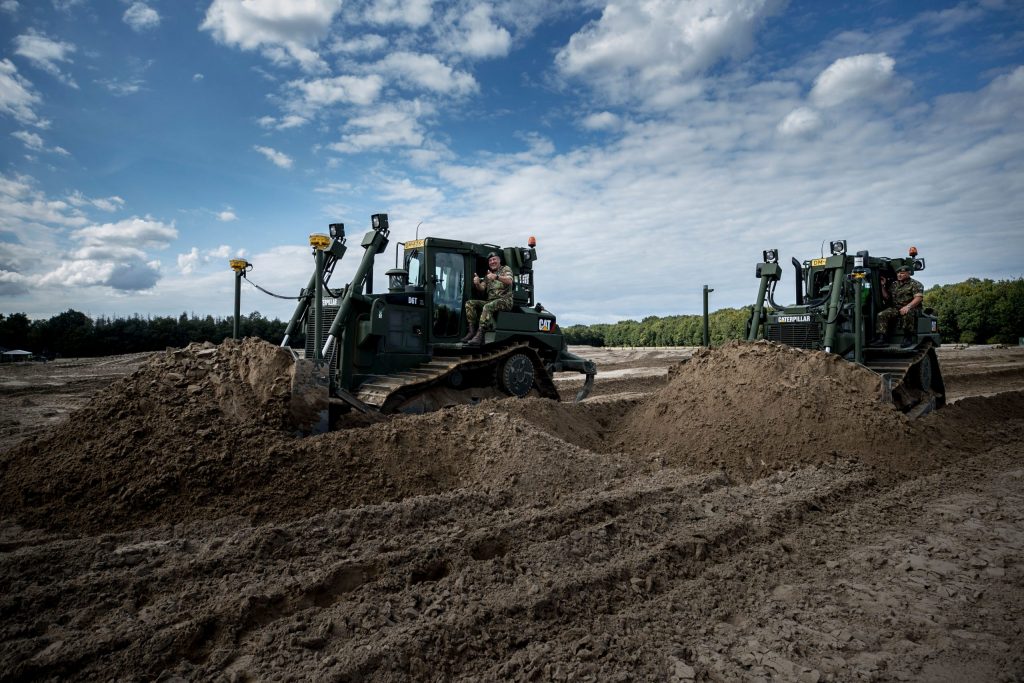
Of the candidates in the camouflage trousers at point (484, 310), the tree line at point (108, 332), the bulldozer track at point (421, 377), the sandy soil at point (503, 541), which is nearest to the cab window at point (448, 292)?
the camouflage trousers at point (484, 310)

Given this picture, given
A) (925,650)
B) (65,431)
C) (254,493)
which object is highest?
(65,431)

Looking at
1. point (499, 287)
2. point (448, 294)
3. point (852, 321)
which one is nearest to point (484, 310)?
point (499, 287)

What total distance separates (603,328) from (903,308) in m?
44.4

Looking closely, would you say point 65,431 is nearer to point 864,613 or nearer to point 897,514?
point 864,613

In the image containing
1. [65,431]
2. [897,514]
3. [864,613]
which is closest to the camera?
[864,613]

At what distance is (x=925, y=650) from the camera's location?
3.29m

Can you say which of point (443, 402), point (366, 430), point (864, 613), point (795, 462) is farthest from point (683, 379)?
point (864, 613)

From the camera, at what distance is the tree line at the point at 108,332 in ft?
87.2

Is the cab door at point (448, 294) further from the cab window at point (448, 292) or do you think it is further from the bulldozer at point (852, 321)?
the bulldozer at point (852, 321)

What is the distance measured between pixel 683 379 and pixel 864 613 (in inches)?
227

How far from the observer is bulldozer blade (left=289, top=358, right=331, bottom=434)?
692cm

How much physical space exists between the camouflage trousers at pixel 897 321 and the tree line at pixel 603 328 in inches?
93.6

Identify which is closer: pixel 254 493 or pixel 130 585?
pixel 130 585

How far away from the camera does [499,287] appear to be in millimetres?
10320
